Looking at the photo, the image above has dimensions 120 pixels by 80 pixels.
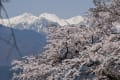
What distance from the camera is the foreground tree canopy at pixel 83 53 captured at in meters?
13.3

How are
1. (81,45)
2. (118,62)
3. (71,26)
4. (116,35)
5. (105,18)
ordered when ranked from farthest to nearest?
(71,26) < (81,45) < (105,18) < (116,35) < (118,62)

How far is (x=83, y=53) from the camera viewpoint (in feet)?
A: 45.9

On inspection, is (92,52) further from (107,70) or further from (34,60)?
(34,60)

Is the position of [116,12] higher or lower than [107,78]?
higher

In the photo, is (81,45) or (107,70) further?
(81,45)

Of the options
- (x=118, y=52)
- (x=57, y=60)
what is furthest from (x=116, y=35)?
(x=57, y=60)

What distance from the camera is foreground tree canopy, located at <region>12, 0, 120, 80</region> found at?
1332 cm

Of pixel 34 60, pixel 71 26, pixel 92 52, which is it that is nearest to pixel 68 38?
pixel 71 26

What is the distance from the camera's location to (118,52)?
1295cm

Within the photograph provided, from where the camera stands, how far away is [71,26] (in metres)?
17.5

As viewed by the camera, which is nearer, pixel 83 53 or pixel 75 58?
pixel 83 53

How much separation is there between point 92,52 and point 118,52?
1.00m

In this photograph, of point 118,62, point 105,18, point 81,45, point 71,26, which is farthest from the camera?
point 71,26

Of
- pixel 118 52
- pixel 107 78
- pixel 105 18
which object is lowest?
pixel 107 78
